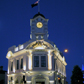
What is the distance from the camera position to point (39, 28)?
133 ft

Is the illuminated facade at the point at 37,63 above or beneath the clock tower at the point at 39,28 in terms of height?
beneath

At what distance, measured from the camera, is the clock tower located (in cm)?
4022

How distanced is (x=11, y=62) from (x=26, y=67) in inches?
299

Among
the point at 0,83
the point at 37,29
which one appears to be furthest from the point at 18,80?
the point at 0,83

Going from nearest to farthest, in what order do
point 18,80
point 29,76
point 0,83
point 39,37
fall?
point 29,76 < point 18,80 < point 39,37 < point 0,83

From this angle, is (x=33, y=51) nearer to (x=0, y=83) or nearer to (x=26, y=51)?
(x=26, y=51)

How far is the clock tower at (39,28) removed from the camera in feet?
132

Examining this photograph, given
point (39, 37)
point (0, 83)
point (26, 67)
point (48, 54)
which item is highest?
point (39, 37)

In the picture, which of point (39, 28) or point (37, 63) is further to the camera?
point (39, 28)

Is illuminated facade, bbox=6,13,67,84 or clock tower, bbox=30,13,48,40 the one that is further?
clock tower, bbox=30,13,48,40

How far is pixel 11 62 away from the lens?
40938mm

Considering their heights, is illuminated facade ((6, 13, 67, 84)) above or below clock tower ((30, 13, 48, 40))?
below

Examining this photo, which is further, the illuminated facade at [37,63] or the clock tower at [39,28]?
the clock tower at [39,28]

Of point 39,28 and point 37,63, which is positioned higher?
point 39,28
